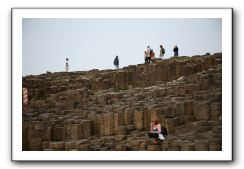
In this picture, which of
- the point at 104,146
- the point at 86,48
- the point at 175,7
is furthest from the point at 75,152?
the point at 175,7

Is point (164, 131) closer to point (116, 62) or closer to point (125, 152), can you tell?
point (125, 152)

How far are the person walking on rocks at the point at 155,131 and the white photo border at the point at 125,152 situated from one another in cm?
27

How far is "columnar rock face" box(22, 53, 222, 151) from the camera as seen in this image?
19.2m

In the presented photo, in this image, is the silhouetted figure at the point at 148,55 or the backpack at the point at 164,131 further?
the silhouetted figure at the point at 148,55

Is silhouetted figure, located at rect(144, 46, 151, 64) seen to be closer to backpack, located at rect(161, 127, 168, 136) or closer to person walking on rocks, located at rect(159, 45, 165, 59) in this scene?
person walking on rocks, located at rect(159, 45, 165, 59)

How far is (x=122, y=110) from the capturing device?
19594 millimetres

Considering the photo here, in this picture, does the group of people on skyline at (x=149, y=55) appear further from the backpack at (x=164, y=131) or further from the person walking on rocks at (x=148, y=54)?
the backpack at (x=164, y=131)

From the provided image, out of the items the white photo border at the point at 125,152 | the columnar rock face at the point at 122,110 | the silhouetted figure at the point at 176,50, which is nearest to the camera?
the white photo border at the point at 125,152

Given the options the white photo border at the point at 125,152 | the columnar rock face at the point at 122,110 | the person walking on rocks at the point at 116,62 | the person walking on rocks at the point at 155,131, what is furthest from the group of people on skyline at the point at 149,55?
the person walking on rocks at the point at 155,131

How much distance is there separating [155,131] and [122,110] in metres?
0.76

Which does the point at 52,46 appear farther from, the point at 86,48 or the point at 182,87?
the point at 182,87

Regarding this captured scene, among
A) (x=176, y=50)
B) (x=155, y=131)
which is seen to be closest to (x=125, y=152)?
(x=155, y=131)

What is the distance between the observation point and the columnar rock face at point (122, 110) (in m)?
19.2

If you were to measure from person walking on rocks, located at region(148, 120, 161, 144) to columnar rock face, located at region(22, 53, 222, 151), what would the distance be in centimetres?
8
